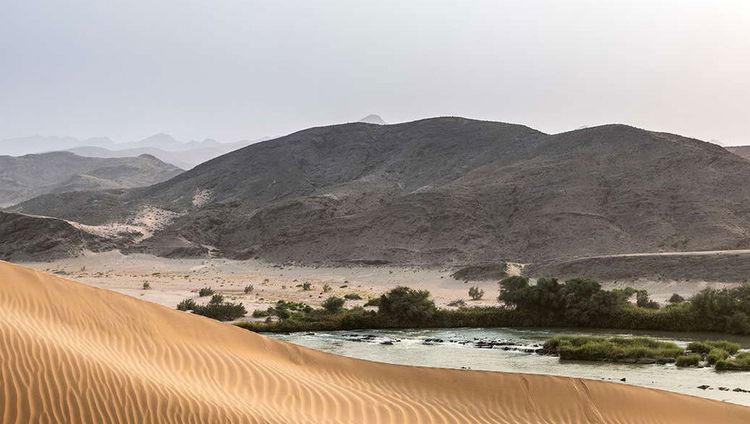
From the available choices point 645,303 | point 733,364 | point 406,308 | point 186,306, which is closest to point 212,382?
point 733,364

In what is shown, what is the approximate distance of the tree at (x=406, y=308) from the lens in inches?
1228

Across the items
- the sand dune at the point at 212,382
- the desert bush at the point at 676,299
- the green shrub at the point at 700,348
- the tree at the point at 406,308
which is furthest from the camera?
the desert bush at the point at 676,299

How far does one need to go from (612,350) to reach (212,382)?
47.1 ft

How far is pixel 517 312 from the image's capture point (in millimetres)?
31766

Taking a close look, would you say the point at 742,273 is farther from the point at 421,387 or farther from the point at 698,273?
the point at 421,387

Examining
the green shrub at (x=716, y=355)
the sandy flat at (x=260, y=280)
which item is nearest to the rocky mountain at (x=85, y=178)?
the sandy flat at (x=260, y=280)

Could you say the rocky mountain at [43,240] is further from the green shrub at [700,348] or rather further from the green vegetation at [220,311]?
the green shrub at [700,348]

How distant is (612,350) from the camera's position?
73.6 ft

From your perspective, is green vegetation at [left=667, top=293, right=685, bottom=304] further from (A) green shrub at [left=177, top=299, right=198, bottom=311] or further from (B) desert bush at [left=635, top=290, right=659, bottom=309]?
(A) green shrub at [left=177, top=299, right=198, bottom=311]

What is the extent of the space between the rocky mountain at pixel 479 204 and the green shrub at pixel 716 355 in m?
30.7

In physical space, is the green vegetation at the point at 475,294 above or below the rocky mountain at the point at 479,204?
below

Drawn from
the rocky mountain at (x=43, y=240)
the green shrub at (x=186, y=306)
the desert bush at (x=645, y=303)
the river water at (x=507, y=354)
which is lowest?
the river water at (x=507, y=354)

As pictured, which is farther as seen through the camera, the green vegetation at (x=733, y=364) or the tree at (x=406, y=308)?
the tree at (x=406, y=308)

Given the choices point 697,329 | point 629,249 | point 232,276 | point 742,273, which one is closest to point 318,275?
point 232,276
